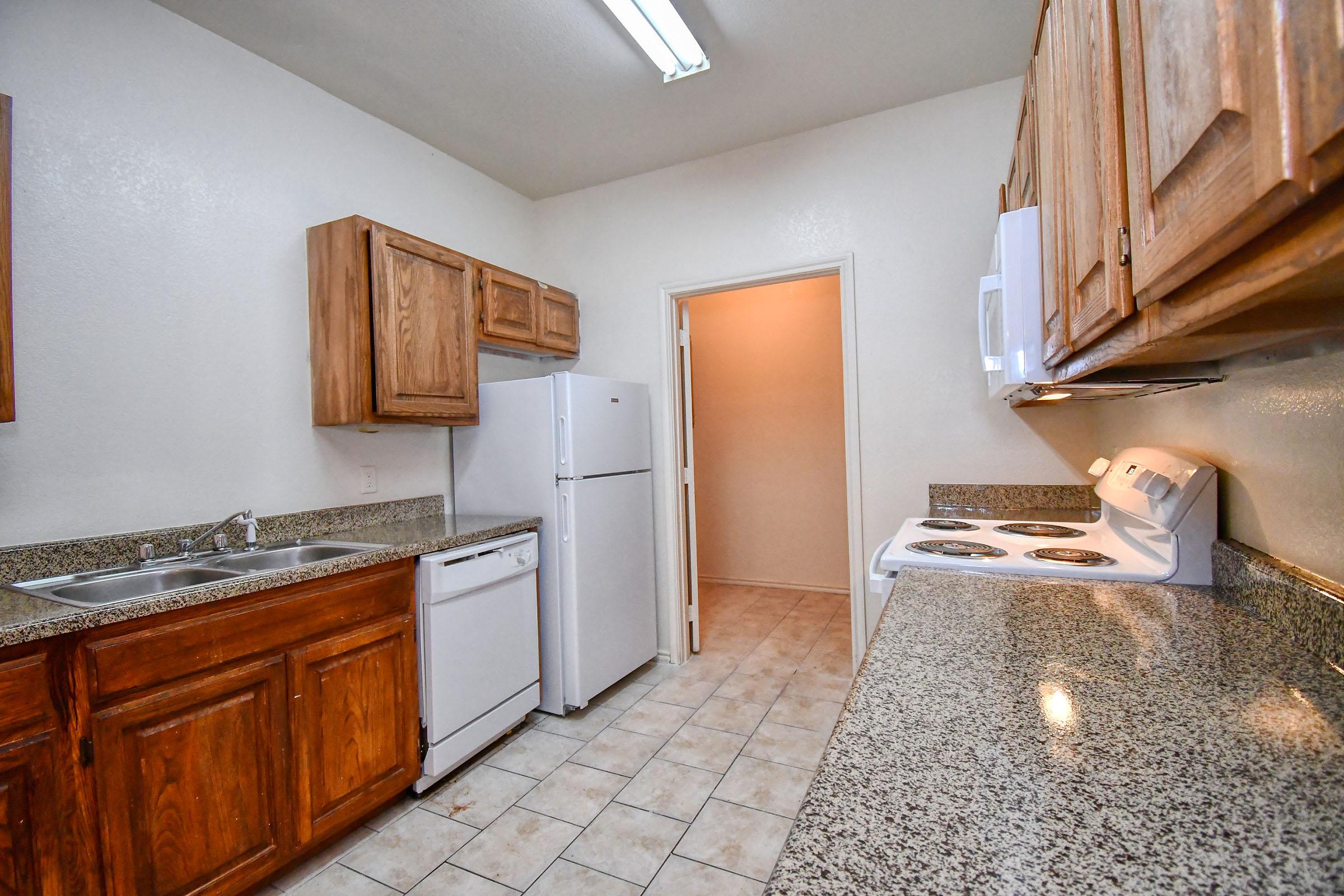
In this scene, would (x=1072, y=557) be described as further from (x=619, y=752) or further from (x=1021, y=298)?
(x=619, y=752)

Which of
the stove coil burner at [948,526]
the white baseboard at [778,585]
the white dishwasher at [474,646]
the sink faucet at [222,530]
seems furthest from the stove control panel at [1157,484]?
the white baseboard at [778,585]

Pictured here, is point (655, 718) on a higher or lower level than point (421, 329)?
lower

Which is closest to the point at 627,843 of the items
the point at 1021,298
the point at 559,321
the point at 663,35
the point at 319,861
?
the point at 319,861

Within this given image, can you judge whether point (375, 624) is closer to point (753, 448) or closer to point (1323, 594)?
point (1323, 594)

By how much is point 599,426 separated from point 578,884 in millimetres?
1747

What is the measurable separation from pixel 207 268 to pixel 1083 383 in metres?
2.63

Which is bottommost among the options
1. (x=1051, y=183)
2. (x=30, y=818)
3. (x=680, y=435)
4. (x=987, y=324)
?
(x=30, y=818)

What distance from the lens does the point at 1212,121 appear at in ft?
1.50

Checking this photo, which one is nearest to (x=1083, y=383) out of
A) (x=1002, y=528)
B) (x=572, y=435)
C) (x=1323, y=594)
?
(x=1323, y=594)

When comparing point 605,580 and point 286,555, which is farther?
point 605,580

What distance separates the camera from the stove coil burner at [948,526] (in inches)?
79.0

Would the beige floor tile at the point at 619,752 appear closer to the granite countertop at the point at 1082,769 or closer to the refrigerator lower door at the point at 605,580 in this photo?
the refrigerator lower door at the point at 605,580

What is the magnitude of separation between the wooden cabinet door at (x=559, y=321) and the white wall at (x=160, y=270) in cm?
94

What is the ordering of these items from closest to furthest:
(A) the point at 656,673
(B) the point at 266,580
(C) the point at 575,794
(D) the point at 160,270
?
(B) the point at 266,580 < (D) the point at 160,270 < (C) the point at 575,794 < (A) the point at 656,673
